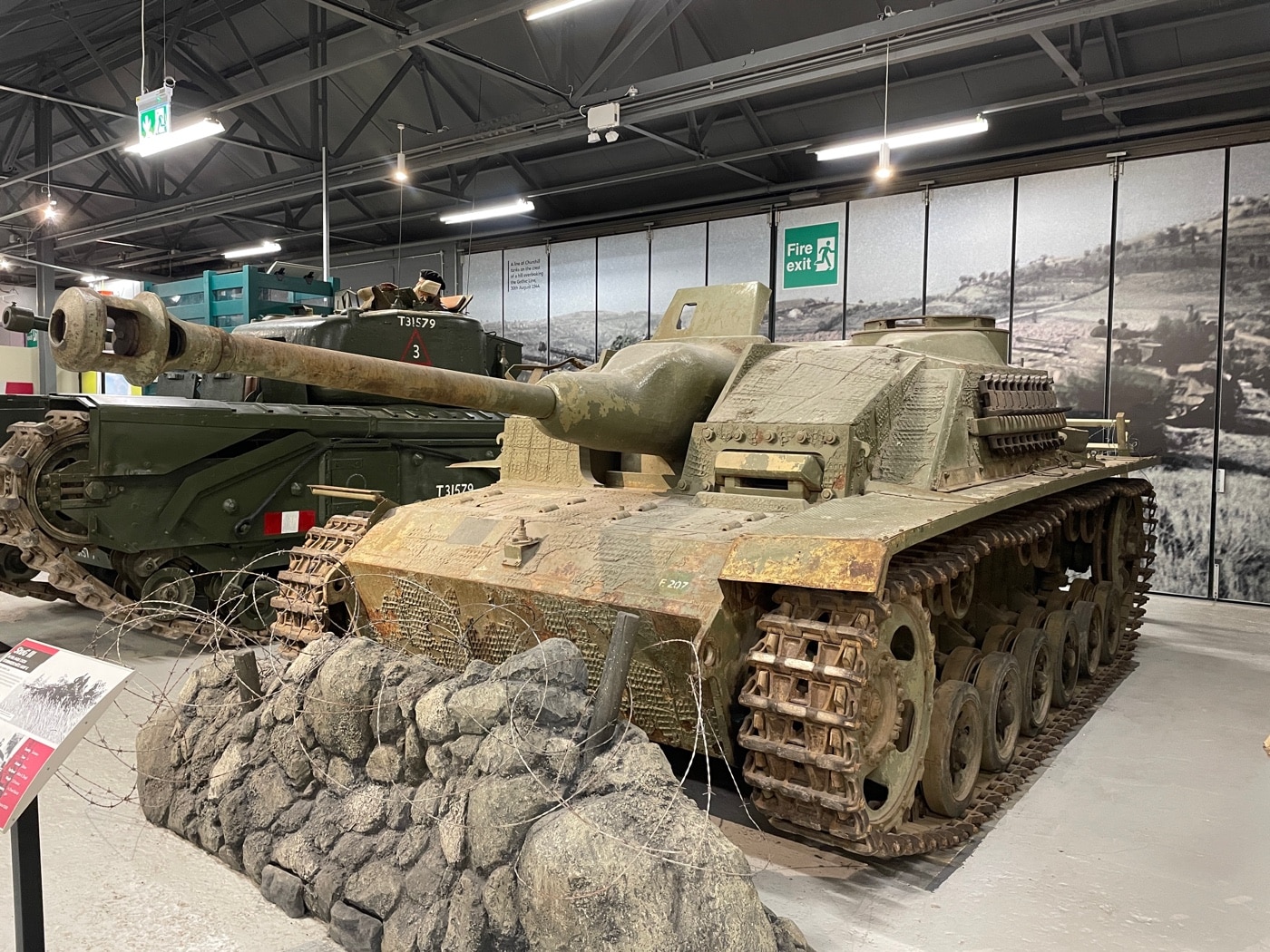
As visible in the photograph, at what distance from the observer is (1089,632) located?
6844mm

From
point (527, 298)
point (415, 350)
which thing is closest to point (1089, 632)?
point (415, 350)

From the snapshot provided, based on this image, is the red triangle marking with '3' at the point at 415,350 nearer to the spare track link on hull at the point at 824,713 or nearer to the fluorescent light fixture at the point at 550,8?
the fluorescent light fixture at the point at 550,8

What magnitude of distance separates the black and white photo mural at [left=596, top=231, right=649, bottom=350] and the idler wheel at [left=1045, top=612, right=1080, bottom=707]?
807 centimetres

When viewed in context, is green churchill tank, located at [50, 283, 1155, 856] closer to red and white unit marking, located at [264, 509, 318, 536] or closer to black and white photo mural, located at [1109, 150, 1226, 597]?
red and white unit marking, located at [264, 509, 318, 536]

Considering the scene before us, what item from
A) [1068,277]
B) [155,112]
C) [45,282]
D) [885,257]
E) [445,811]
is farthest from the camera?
[45,282]

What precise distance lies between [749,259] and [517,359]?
11.8 ft

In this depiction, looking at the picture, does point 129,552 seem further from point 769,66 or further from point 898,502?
point 769,66

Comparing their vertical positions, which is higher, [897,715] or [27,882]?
[897,715]

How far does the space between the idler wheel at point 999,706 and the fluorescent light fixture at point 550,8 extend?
554 cm

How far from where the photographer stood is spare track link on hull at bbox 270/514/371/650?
5.19 m

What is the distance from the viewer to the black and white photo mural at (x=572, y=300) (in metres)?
14.1

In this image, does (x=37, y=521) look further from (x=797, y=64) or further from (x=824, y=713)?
(x=797, y=64)

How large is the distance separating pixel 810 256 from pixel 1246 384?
4.84m

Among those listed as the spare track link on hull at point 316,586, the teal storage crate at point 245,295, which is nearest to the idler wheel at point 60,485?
the spare track link on hull at point 316,586
